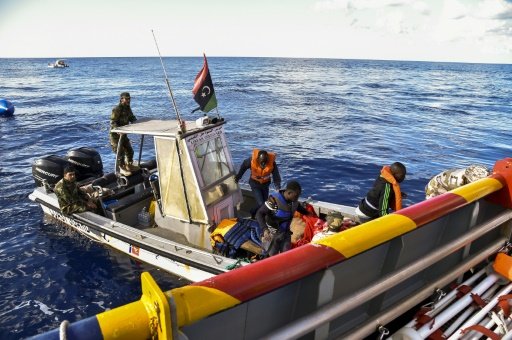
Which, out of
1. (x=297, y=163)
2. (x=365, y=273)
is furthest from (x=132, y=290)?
(x=297, y=163)

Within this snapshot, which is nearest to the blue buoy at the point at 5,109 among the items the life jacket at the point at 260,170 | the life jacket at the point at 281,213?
the life jacket at the point at 260,170

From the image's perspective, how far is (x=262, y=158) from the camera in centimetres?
749

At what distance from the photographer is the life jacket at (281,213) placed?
552 cm

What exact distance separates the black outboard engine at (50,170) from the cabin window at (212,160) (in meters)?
4.69

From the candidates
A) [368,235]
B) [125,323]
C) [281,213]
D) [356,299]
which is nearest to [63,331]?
[125,323]

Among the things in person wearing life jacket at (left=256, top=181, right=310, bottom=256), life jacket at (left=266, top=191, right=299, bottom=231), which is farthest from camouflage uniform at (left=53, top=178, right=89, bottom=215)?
life jacket at (left=266, top=191, right=299, bottom=231)

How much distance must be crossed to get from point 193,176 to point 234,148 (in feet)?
40.6

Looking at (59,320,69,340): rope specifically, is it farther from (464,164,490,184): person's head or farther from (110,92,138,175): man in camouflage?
(110,92,138,175): man in camouflage

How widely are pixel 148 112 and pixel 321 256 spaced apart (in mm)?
30037

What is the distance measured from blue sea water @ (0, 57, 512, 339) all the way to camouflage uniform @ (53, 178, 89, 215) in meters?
1.34

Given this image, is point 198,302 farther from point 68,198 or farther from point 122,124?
point 122,124

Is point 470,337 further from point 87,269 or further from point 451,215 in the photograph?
point 87,269

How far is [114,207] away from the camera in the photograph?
27.5ft

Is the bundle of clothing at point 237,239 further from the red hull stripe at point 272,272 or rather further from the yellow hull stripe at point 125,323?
the yellow hull stripe at point 125,323
